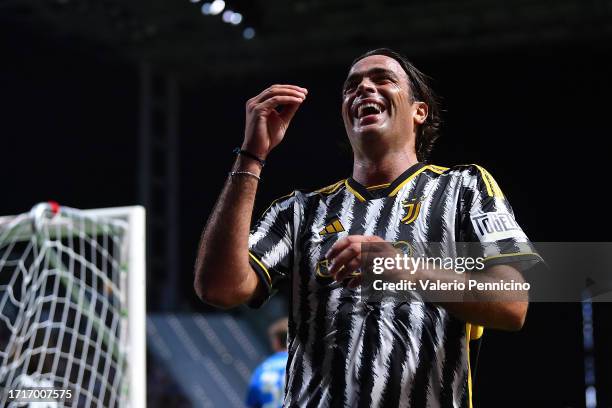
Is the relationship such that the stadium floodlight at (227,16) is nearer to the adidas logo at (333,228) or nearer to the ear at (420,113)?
the ear at (420,113)

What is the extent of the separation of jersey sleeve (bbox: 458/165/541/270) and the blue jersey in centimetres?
352

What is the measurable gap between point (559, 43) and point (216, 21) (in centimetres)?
449

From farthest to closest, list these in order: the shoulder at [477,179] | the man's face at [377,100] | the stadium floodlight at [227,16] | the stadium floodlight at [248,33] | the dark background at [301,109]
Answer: the stadium floodlight at [248,33] < the stadium floodlight at [227,16] < the dark background at [301,109] < the man's face at [377,100] < the shoulder at [477,179]

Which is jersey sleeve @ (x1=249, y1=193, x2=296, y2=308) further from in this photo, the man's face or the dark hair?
the dark hair

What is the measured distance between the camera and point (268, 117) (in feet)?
4.89

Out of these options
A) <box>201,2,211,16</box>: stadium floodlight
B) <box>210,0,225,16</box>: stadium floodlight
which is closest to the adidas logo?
<box>210,0,225,16</box>: stadium floodlight

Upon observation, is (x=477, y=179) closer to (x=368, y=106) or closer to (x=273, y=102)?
(x=368, y=106)

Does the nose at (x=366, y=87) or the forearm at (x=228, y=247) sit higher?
the nose at (x=366, y=87)

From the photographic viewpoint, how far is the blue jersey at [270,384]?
487 cm

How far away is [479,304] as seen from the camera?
1.27 meters

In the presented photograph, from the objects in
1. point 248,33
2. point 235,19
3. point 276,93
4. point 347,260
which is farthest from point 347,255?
point 248,33

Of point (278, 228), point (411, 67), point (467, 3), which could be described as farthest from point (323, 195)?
point (467, 3)

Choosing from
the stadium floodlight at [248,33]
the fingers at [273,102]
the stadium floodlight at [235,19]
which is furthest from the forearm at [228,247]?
the stadium floodlight at [248,33]

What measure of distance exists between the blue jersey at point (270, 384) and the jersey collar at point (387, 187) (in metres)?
3.38
